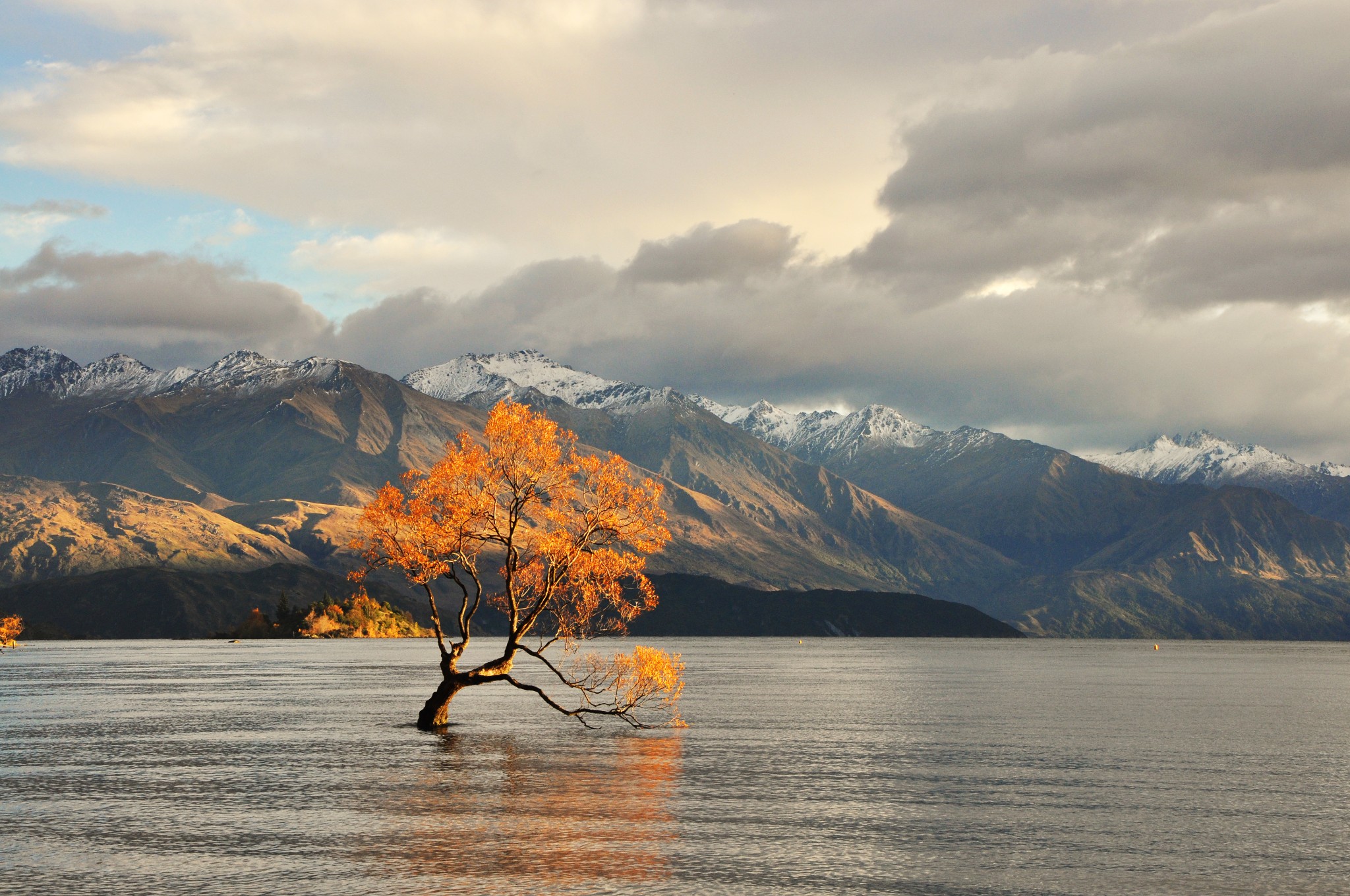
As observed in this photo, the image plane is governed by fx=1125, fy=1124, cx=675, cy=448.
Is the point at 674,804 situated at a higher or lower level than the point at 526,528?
lower

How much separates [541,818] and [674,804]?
23.9 ft

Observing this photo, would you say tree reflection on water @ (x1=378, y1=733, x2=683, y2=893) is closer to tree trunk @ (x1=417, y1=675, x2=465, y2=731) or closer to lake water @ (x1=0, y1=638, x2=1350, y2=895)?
lake water @ (x1=0, y1=638, x2=1350, y2=895)

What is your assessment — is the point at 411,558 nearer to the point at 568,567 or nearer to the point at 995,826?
the point at 568,567

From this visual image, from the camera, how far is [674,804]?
188 ft

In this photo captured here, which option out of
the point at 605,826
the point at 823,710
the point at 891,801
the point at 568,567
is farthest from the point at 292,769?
the point at 823,710

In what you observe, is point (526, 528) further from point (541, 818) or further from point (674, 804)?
point (541, 818)

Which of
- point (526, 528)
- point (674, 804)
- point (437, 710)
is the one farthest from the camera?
point (437, 710)

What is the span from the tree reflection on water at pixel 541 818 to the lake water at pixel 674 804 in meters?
0.22

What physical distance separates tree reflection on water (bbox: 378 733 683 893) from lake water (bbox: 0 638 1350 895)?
219 mm

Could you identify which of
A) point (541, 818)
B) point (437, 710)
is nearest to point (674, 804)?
point (541, 818)

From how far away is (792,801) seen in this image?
59281mm

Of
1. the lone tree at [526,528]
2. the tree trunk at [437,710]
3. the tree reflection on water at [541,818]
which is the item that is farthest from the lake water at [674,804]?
the lone tree at [526,528]

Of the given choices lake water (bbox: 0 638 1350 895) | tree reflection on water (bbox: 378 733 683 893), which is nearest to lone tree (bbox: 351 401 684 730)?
tree reflection on water (bbox: 378 733 683 893)

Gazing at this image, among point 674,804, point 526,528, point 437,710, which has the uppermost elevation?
point 526,528
